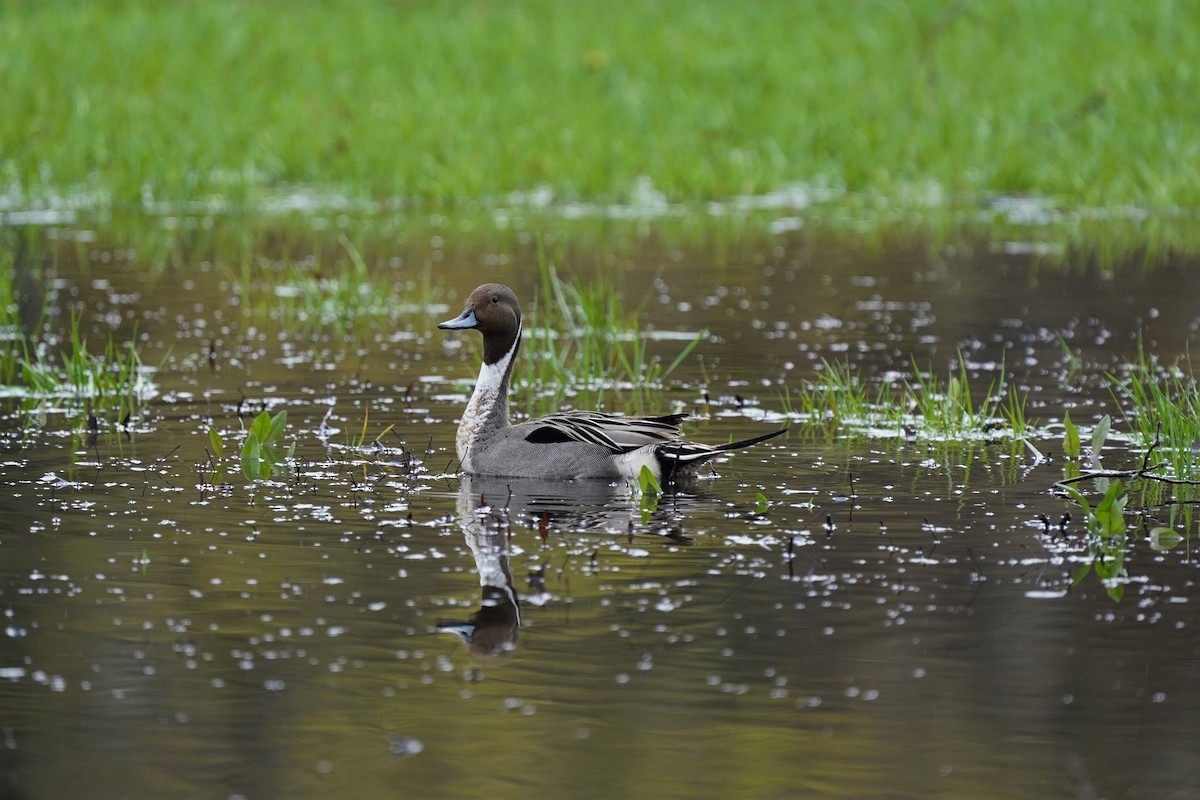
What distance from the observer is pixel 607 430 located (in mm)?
8727

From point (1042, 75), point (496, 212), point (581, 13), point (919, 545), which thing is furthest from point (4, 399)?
point (581, 13)

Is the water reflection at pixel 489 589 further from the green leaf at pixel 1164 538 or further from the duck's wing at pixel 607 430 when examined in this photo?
the green leaf at pixel 1164 538

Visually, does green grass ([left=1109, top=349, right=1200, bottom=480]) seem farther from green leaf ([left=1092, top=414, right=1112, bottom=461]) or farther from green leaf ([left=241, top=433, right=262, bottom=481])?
green leaf ([left=241, top=433, right=262, bottom=481])

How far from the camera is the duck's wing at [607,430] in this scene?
28.4 ft

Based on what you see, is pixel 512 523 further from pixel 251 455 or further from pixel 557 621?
pixel 251 455

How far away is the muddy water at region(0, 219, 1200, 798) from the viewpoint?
5191 mm

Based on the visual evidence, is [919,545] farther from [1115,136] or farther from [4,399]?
[1115,136]

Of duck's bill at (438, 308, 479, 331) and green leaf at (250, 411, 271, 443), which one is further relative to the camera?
duck's bill at (438, 308, 479, 331)

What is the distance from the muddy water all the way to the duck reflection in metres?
0.02

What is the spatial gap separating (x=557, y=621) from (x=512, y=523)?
1.47 m

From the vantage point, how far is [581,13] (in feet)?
97.3

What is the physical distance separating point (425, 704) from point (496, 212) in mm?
14764

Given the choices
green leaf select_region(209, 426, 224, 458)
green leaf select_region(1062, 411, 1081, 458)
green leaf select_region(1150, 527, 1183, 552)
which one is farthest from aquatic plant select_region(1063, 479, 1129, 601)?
green leaf select_region(209, 426, 224, 458)

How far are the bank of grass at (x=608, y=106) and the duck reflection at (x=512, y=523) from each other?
11.8 meters
